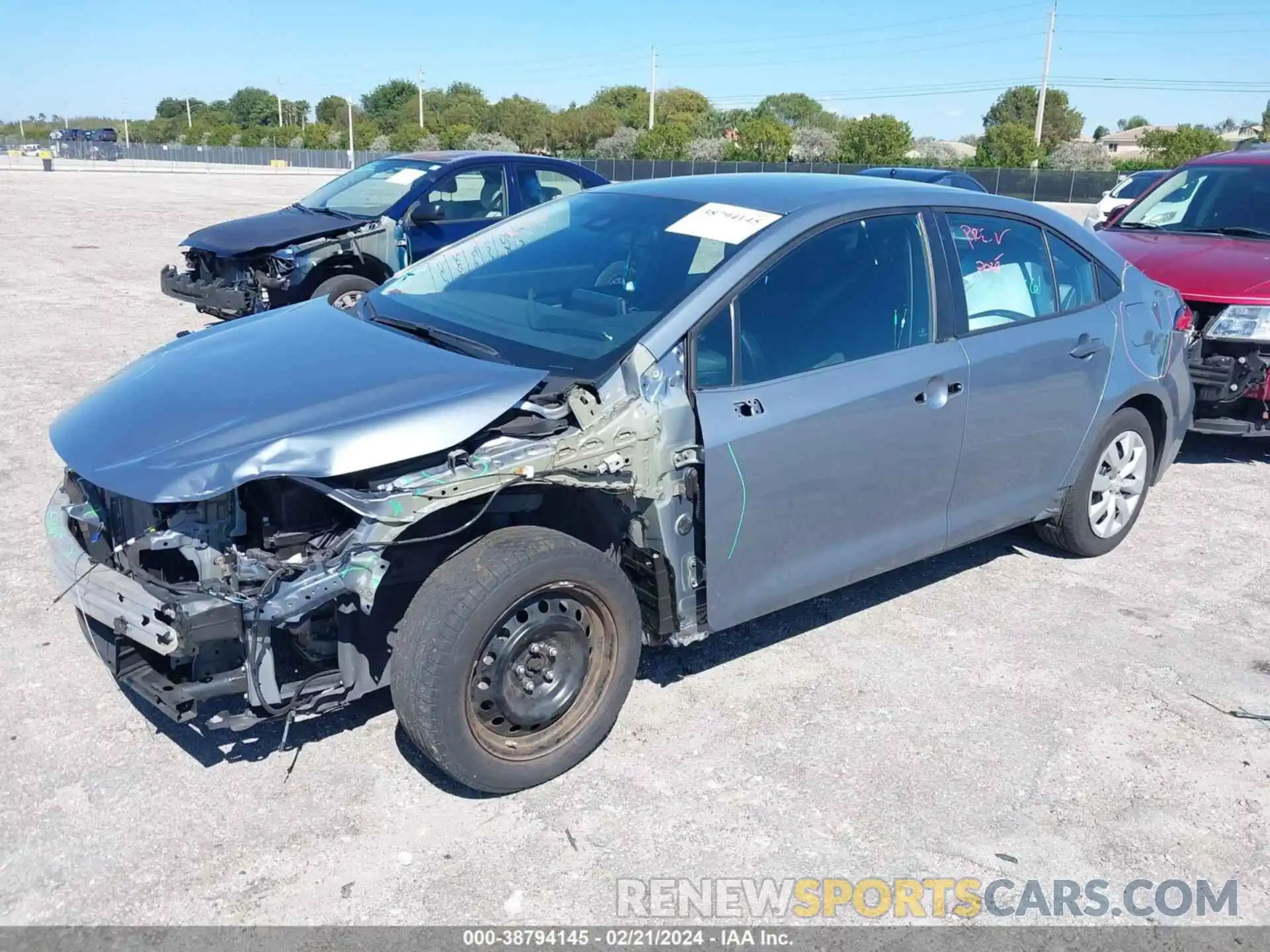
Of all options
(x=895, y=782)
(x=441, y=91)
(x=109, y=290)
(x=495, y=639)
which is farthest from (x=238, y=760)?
(x=441, y=91)

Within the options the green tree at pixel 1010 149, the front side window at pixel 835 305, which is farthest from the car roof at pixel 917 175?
the green tree at pixel 1010 149

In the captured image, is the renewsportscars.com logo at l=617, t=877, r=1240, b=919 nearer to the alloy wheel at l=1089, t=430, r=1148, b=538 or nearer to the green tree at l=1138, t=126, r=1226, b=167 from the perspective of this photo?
the alloy wheel at l=1089, t=430, r=1148, b=538

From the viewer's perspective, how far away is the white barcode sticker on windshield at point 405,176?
9.91 meters

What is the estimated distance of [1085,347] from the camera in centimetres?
480

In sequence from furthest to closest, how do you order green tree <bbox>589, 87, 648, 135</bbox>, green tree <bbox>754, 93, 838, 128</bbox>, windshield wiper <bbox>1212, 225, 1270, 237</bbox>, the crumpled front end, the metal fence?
green tree <bbox>754, 93, 838, 128</bbox> → green tree <bbox>589, 87, 648, 135</bbox> → the metal fence → windshield wiper <bbox>1212, 225, 1270, 237</bbox> → the crumpled front end

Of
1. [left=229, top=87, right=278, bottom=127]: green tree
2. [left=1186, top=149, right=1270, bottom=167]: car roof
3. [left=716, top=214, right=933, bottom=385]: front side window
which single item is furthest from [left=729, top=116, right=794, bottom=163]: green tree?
[left=229, top=87, right=278, bottom=127]: green tree

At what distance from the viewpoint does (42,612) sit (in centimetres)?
441

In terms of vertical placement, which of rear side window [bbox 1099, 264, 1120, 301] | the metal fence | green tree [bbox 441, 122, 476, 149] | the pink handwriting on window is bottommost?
rear side window [bbox 1099, 264, 1120, 301]

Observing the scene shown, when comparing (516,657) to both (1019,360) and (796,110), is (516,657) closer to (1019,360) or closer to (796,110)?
(1019,360)

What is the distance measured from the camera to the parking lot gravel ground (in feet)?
9.85

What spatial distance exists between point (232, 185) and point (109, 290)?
29.2 metres

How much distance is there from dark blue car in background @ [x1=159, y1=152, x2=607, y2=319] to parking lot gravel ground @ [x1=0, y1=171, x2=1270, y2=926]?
14.9 feet

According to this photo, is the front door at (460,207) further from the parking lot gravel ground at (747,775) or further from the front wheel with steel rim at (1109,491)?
the front wheel with steel rim at (1109,491)

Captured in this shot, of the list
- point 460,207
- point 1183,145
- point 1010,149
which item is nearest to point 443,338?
point 460,207
